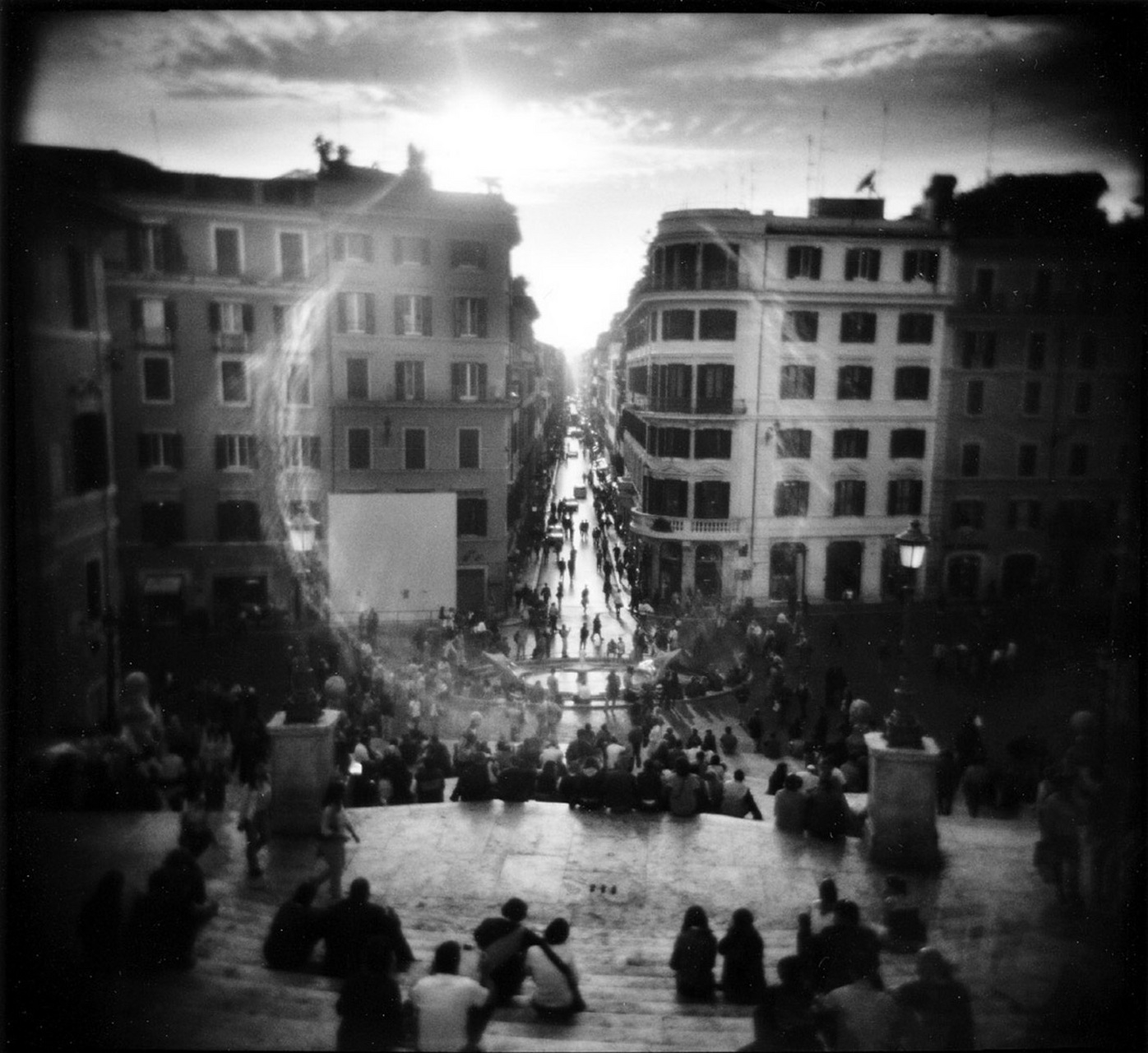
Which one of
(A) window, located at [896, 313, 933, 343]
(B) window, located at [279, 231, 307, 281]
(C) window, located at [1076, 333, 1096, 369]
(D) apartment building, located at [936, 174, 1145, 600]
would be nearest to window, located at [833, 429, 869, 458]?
(D) apartment building, located at [936, 174, 1145, 600]

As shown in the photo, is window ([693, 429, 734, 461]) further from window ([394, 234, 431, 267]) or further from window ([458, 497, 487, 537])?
window ([394, 234, 431, 267])

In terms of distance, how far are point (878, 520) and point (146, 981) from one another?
787 centimetres

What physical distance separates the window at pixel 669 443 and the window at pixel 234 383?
4115 mm

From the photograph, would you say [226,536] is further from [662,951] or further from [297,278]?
[662,951]

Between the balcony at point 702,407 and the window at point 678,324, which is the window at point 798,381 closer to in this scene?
the balcony at point 702,407

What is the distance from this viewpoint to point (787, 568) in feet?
31.9

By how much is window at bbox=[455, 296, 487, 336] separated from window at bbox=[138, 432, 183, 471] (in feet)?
10.4

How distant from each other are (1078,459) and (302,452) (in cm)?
720

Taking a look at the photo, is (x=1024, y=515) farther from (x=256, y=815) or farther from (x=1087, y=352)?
(x=256, y=815)

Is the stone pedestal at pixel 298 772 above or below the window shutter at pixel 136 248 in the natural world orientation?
below

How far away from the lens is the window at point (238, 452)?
7.80m

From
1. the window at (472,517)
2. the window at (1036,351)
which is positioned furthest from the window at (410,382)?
the window at (1036,351)

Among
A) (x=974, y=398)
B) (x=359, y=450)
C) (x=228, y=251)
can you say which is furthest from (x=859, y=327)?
(x=228, y=251)

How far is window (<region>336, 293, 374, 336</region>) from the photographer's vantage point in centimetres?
835
